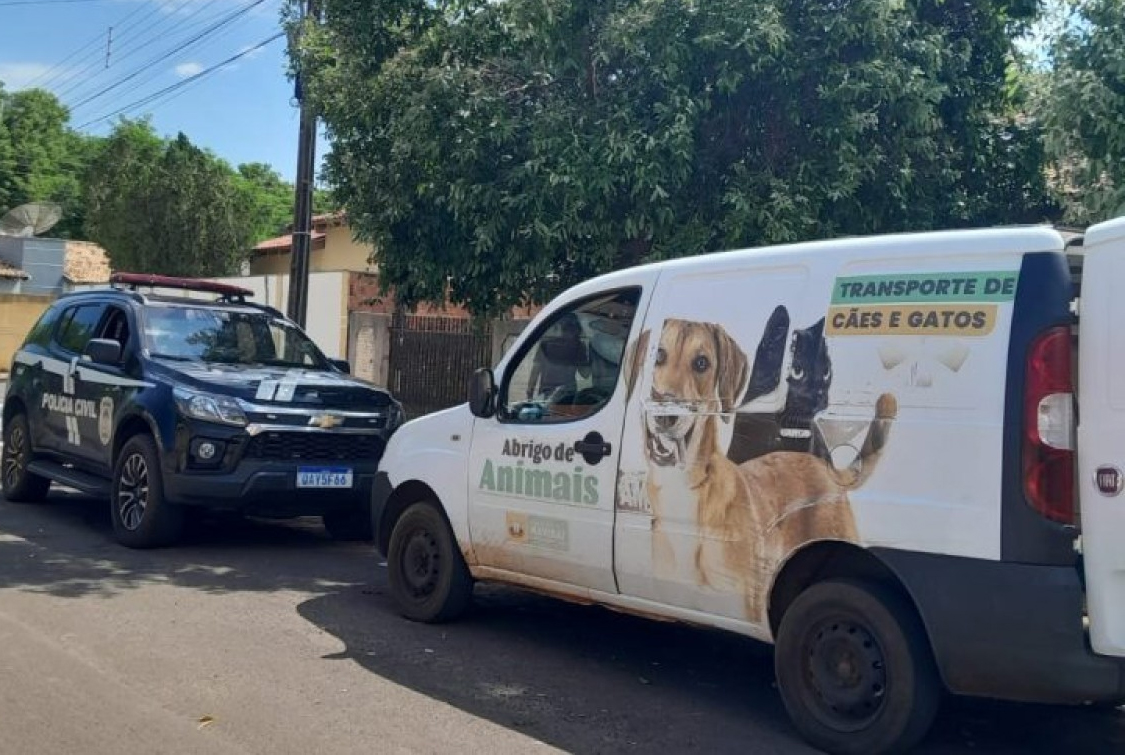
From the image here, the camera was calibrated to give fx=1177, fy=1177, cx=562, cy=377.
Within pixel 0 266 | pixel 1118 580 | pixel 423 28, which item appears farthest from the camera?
pixel 0 266

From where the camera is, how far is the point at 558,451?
6.13 m

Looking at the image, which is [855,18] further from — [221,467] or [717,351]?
[221,467]

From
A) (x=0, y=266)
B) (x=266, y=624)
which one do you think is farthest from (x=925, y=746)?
(x=0, y=266)

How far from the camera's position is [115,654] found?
240 inches

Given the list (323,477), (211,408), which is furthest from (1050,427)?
(211,408)

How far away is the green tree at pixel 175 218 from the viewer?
26.4 metres

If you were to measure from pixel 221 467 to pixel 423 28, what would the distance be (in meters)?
4.51

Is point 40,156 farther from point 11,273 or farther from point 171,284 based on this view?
point 171,284

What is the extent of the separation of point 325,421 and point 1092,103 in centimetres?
580

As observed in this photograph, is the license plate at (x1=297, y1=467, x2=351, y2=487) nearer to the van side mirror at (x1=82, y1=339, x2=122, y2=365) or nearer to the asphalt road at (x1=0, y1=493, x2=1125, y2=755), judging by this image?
the asphalt road at (x1=0, y1=493, x2=1125, y2=755)

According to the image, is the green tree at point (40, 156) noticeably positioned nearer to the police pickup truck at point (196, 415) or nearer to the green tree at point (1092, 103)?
the police pickup truck at point (196, 415)

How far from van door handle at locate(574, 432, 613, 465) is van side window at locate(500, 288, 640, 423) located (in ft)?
0.49

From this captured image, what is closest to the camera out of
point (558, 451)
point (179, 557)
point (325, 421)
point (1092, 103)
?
point (558, 451)

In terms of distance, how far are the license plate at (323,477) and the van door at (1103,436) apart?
5.75 metres
